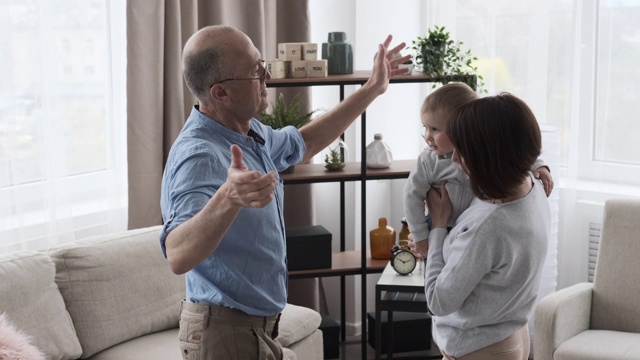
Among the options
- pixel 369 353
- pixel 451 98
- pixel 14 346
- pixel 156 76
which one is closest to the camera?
pixel 451 98

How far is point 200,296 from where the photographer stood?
6.87 ft

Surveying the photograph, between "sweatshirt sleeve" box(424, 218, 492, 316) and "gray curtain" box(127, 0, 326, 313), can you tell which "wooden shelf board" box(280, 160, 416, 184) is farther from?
"sweatshirt sleeve" box(424, 218, 492, 316)

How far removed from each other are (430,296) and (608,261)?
2.15 m

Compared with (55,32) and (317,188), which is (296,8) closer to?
(317,188)

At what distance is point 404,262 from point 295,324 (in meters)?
0.65

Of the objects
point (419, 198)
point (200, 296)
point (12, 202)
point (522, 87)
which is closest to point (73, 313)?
point (12, 202)

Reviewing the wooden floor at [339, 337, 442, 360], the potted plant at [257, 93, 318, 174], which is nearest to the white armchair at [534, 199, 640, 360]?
the wooden floor at [339, 337, 442, 360]

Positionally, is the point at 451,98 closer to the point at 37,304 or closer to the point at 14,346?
the point at 14,346

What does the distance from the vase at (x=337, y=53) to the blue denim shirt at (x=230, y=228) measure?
1.97 m

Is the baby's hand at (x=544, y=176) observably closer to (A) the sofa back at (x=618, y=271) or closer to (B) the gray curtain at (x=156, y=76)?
(A) the sofa back at (x=618, y=271)

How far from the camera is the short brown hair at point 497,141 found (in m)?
1.82

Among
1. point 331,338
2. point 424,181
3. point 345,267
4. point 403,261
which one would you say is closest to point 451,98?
point 424,181

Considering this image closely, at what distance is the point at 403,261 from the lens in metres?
3.97

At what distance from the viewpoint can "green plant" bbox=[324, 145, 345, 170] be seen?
4188 millimetres
